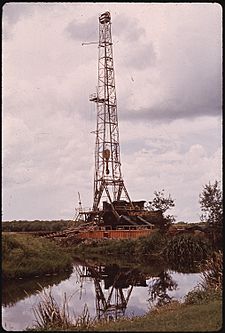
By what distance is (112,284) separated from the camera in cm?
2144

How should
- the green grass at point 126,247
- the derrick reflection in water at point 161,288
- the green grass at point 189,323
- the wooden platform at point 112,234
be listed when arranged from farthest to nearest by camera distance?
the wooden platform at point 112,234 < the green grass at point 126,247 < the derrick reflection in water at point 161,288 < the green grass at point 189,323

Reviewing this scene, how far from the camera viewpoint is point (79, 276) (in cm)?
2347

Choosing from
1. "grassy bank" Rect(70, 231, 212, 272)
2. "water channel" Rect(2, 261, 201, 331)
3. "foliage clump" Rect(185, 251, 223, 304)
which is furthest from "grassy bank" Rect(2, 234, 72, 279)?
"foliage clump" Rect(185, 251, 223, 304)

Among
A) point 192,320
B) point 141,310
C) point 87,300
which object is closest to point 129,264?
point 87,300

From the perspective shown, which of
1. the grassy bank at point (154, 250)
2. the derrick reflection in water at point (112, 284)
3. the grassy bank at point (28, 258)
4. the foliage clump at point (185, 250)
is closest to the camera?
the derrick reflection in water at point (112, 284)

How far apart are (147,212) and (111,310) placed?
75.9 feet

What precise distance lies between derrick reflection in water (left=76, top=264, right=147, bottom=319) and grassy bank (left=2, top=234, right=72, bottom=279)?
1.31m

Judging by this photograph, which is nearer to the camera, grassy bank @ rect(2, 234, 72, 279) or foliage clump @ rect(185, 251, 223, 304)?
foliage clump @ rect(185, 251, 223, 304)

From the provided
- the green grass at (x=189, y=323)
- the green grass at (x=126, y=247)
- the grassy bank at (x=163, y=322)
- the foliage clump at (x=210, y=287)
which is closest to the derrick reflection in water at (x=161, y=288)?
the foliage clump at (x=210, y=287)

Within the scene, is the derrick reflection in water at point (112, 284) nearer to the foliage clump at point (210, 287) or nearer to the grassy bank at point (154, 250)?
the foliage clump at point (210, 287)

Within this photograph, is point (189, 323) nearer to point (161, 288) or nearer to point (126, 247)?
point (161, 288)

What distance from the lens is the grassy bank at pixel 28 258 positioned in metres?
19.2

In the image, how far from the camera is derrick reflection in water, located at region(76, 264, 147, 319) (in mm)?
16141

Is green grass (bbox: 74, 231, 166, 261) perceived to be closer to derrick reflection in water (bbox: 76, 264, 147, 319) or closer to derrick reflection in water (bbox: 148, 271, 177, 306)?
derrick reflection in water (bbox: 76, 264, 147, 319)
